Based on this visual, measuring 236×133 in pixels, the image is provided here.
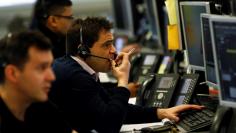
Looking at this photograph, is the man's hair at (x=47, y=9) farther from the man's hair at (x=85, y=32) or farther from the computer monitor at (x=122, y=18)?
the computer monitor at (x=122, y=18)

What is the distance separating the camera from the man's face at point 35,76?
2.17 meters

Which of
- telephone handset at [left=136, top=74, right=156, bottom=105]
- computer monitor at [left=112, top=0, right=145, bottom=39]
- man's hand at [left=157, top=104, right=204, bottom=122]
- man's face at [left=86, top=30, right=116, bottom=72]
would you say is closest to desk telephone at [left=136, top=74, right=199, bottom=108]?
telephone handset at [left=136, top=74, right=156, bottom=105]

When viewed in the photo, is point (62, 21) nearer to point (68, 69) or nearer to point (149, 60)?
point (149, 60)

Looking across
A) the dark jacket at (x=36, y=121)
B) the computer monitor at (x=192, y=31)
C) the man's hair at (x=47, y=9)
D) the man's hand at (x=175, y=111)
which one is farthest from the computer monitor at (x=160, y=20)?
the dark jacket at (x=36, y=121)

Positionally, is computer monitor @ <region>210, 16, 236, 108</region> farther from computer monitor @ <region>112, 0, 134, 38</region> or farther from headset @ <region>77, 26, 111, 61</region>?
computer monitor @ <region>112, 0, 134, 38</region>

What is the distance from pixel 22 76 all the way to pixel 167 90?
3.94ft

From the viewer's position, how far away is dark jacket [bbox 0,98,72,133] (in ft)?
7.32

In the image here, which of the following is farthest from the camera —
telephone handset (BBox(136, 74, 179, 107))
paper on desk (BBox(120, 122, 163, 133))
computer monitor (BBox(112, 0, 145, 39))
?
computer monitor (BBox(112, 0, 145, 39))

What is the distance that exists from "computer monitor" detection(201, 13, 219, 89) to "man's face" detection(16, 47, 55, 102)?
100 cm

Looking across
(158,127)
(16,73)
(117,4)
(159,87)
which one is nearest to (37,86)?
(16,73)

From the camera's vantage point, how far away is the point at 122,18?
7.02m

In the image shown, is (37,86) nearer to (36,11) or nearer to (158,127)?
(158,127)

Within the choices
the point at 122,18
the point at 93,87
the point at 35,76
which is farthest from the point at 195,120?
the point at 122,18

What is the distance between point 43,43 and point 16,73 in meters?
0.15
